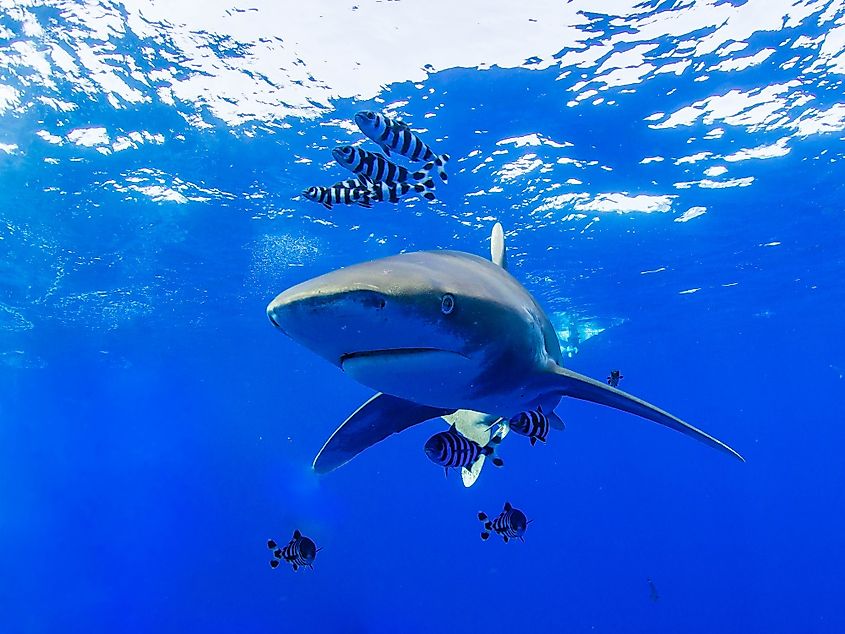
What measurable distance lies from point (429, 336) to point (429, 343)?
6 centimetres

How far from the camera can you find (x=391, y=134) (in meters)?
5.35

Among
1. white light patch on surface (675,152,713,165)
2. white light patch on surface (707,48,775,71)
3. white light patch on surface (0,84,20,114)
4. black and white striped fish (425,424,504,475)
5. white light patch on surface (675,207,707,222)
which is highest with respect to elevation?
white light patch on surface (675,207,707,222)

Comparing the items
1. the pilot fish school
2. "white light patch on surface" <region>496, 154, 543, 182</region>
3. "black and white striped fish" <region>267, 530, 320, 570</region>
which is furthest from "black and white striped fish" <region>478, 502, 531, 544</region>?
"white light patch on surface" <region>496, 154, 543, 182</region>

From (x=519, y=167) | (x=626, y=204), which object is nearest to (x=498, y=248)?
(x=519, y=167)

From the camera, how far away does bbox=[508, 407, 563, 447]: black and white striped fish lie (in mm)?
4754

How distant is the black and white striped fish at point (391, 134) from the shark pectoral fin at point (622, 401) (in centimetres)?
238

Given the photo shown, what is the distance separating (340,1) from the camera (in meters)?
10.1

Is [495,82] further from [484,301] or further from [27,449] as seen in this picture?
[27,449]

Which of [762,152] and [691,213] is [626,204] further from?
[762,152]

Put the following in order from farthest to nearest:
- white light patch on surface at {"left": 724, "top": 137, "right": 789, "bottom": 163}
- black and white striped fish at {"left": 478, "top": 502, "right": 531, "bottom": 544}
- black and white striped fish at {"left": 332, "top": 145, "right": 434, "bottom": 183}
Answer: white light patch on surface at {"left": 724, "top": 137, "right": 789, "bottom": 163}, black and white striped fish at {"left": 478, "top": 502, "right": 531, "bottom": 544}, black and white striped fish at {"left": 332, "top": 145, "right": 434, "bottom": 183}

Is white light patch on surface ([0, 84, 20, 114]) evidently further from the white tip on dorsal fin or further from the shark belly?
the shark belly

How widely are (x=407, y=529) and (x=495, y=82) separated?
108130 mm

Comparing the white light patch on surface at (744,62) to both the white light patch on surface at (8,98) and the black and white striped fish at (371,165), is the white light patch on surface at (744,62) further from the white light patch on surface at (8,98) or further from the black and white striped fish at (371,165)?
the white light patch on surface at (8,98)

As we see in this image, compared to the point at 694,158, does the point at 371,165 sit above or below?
below
